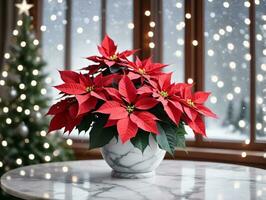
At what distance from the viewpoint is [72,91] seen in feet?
4.54

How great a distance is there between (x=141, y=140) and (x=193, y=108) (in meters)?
0.23

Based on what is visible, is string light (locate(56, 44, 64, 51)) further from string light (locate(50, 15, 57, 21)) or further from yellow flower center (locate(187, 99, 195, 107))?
yellow flower center (locate(187, 99, 195, 107))

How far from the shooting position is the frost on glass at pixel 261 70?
3.10 metres

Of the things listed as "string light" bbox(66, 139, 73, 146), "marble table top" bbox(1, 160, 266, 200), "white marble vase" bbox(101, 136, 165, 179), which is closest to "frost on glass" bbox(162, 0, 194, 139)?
"string light" bbox(66, 139, 73, 146)

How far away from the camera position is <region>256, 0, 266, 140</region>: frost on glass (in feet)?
10.2

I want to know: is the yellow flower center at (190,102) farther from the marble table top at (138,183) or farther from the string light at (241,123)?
the string light at (241,123)

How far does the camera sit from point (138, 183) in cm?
139

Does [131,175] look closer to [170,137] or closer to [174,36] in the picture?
[170,137]

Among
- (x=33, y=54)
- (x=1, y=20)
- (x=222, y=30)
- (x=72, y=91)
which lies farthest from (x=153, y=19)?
(x=72, y=91)

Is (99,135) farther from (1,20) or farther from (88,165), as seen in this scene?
(1,20)

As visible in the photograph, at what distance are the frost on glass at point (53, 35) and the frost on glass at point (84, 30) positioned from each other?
0.38 ft

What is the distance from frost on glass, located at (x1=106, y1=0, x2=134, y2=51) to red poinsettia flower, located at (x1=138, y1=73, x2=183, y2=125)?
222 cm

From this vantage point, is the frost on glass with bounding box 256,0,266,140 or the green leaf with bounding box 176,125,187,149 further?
the frost on glass with bounding box 256,0,266,140

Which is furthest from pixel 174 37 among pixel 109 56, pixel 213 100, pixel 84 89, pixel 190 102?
pixel 84 89
